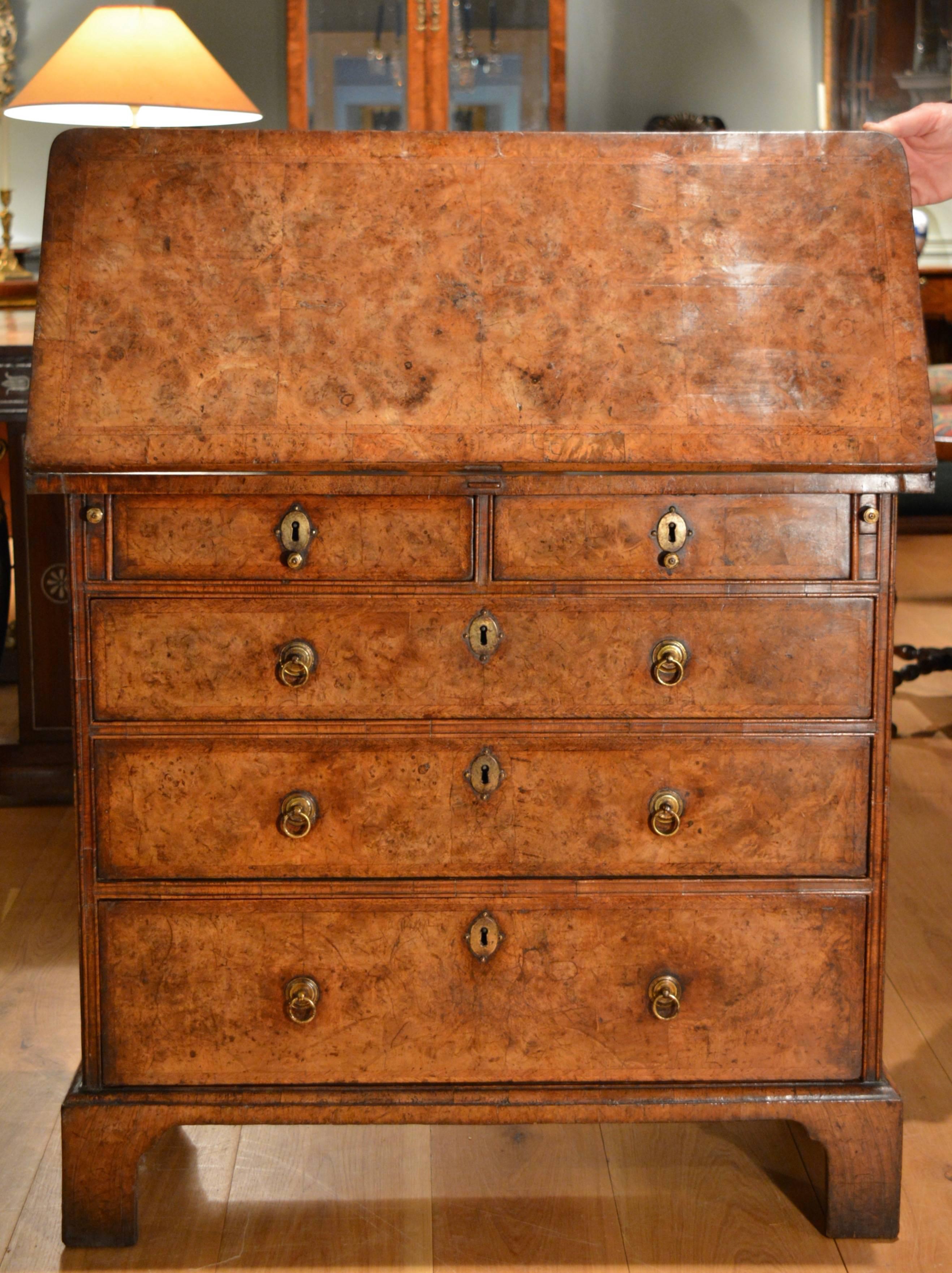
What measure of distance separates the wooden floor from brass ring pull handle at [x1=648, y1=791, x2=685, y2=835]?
1.81 feet

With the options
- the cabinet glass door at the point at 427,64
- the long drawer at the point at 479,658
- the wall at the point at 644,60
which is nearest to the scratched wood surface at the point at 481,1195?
the long drawer at the point at 479,658

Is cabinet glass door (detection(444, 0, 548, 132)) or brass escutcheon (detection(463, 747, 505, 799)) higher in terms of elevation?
cabinet glass door (detection(444, 0, 548, 132))

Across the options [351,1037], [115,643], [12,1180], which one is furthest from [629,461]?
[12,1180]

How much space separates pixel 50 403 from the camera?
1.56 metres

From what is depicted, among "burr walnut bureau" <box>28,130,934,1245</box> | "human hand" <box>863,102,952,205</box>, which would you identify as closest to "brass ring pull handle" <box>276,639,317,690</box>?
"burr walnut bureau" <box>28,130,934,1245</box>

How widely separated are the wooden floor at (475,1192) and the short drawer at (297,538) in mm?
868

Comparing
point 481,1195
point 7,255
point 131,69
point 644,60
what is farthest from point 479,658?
point 644,60

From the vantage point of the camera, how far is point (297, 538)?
1593 millimetres

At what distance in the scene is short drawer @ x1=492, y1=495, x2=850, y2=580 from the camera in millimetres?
1602

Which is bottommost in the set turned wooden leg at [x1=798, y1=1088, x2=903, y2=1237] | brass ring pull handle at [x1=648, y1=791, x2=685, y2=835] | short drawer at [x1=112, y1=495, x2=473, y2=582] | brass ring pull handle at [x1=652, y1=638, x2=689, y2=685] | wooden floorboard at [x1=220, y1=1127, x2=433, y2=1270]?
wooden floorboard at [x1=220, y1=1127, x2=433, y2=1270]

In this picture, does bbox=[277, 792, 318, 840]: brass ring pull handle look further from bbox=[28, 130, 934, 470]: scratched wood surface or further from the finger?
the finger

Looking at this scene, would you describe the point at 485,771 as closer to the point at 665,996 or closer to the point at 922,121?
the point at 665,996

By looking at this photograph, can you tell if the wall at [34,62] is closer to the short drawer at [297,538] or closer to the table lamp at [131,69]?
the table lamp at [131,69]

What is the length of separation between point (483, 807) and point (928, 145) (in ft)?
4.26
